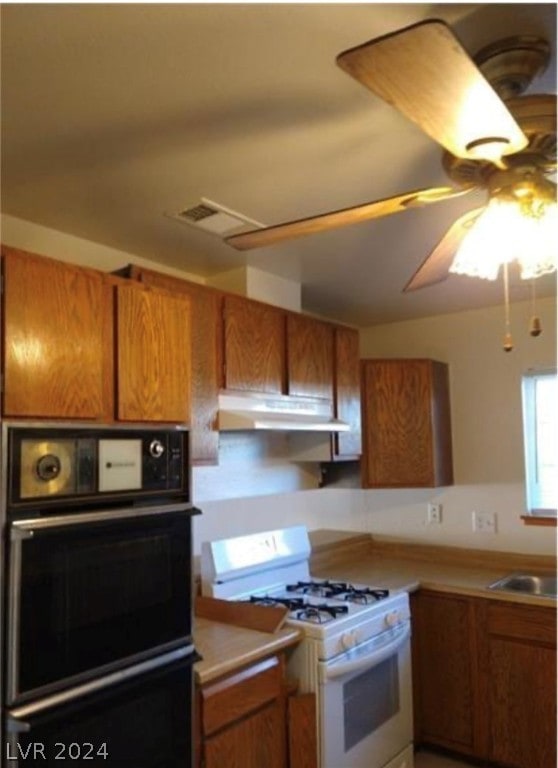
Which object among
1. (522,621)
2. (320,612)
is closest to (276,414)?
(320,612)

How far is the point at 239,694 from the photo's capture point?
190 centimetres

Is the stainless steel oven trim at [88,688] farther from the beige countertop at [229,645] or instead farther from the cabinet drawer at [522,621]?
the cabinet drawer at [522,621]

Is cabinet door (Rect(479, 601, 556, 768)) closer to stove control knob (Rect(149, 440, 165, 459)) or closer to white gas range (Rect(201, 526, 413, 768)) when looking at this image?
white gas range (Rect(201, 526, 413, 768))

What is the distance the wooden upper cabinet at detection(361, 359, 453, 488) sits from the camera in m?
3.28

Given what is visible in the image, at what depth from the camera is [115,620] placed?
1513 mm

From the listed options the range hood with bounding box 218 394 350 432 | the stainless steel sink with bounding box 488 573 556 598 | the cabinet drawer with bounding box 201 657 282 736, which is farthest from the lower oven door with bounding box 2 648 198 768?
the stainless steel sink with bounding box 488 573 556 598

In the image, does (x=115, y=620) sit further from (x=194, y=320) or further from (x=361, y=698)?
(x=361, y=698)

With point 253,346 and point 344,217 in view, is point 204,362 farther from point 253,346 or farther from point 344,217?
point 344,217

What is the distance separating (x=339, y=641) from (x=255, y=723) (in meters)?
0.44

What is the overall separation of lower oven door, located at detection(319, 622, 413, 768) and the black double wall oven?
28.3 inches

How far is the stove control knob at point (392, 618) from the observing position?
8.24 ft

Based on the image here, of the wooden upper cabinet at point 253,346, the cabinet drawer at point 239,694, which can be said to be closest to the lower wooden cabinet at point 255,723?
the cabinet drawer at point 239,694

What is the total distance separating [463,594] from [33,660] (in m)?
2.10

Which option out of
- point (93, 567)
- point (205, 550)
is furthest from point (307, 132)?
point (205, 550)
